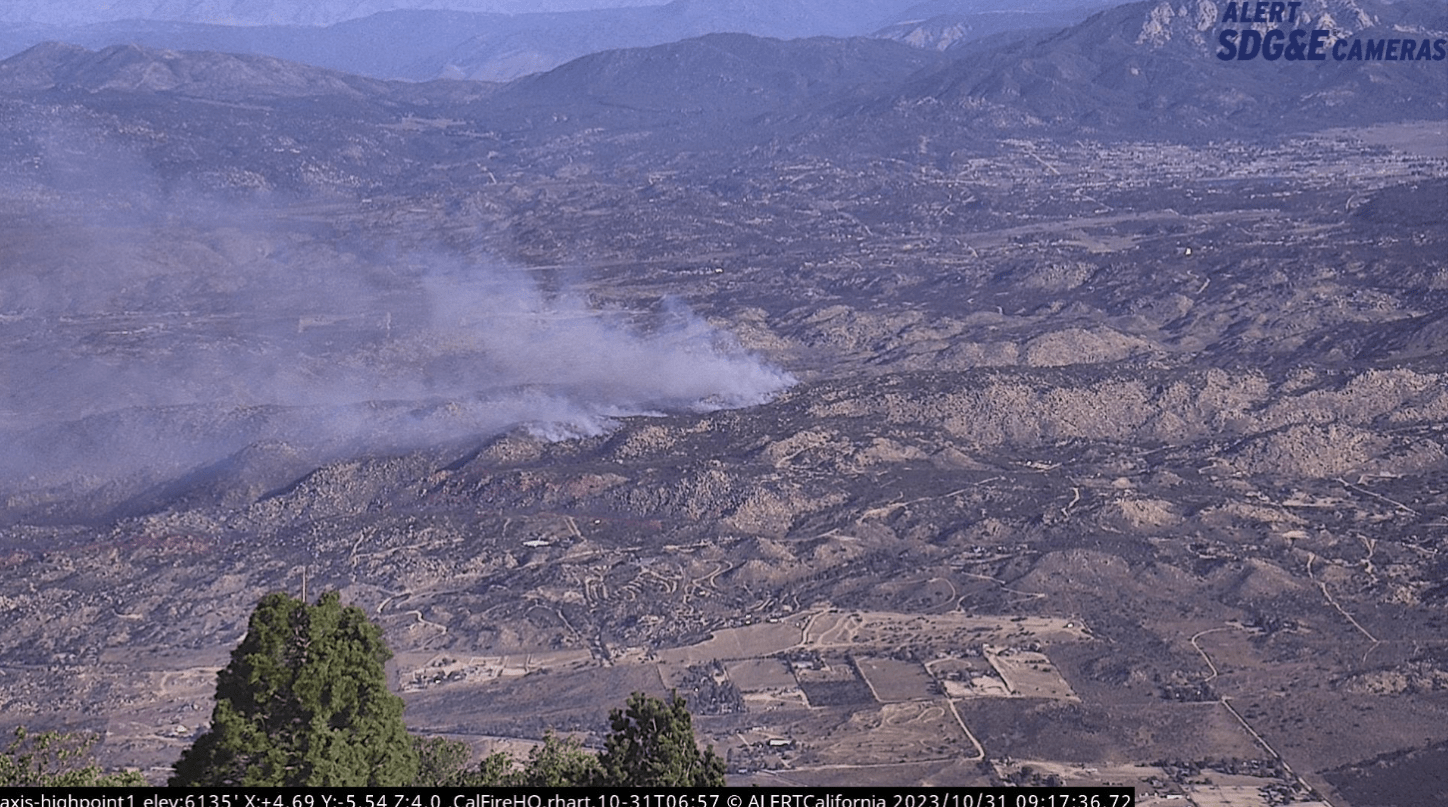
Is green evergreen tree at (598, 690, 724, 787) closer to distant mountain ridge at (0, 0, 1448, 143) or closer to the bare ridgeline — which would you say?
the bare ridgeline

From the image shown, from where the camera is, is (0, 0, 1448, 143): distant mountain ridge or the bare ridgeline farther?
(0, 0, 1448, 143): distant mountain ridge

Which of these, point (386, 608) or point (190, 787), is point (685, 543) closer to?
point (386, 608)

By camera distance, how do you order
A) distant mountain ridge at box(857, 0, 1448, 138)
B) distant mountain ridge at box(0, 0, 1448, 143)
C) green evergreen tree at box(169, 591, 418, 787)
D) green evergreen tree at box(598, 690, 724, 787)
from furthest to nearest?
distant mountain ridge at box(857, 0, 1448, 138) → distant mountain ridge at box(0, 0, 1448, 143) → green evergreen tree at box(598, 690, 724, 787) → green evergreen tree at box(169, 591, 418, 787)

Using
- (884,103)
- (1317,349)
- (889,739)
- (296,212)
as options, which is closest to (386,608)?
(889,739)

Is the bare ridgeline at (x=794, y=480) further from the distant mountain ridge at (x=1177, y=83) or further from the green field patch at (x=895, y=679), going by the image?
the distant mountain ridge at (x=1177, y=83)

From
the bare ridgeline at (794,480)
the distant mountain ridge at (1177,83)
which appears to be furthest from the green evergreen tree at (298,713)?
the distant mountain ridge at (1177,83)

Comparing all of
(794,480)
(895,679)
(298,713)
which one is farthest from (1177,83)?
(298,713)

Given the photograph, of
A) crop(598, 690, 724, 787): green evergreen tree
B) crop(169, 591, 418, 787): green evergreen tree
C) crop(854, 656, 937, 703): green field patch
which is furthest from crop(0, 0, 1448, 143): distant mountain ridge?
crop(169, 591, 418, 787): green evergreen tree

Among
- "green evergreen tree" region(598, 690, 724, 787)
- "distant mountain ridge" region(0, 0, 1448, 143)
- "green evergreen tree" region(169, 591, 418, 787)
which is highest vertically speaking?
"green evergreen tree" region(169, 591, 418, 787)
